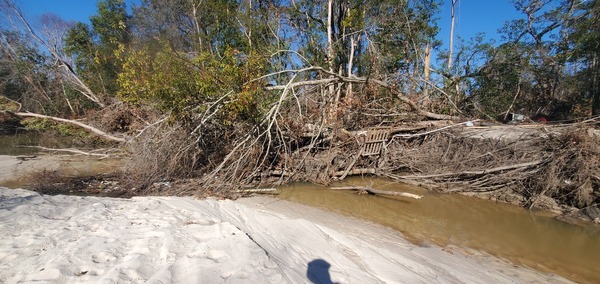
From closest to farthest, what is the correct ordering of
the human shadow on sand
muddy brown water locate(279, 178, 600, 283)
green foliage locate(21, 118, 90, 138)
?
the human shadow on sand < muddy brown water locate(279, 178, 600, 283) < green foliage locate(21, 118, 90, 138)

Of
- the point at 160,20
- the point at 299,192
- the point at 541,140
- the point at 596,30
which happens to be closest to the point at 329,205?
the point at 299,192

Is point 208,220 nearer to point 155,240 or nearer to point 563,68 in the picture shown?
point 155,240

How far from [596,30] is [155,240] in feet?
55.5

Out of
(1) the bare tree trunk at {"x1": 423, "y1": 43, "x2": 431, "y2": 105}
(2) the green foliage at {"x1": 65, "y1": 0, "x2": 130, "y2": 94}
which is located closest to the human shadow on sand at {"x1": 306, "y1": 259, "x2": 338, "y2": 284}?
(1) the bare tree trunk at {"x1": 423, "y1": 43, "x2": 431, "y2": 105}

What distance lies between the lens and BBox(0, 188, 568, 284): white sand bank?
223 centimetres

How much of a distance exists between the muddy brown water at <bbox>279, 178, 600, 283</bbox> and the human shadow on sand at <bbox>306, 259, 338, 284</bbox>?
2381 mm

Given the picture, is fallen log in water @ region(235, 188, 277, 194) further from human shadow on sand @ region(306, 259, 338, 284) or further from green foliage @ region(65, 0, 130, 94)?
green foliage @ region(65, 0, 130, 94)

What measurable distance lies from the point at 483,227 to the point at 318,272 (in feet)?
14.1

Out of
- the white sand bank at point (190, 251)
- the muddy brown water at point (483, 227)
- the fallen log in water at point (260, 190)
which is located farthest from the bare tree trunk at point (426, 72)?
the white sand bank at point (190, 251)

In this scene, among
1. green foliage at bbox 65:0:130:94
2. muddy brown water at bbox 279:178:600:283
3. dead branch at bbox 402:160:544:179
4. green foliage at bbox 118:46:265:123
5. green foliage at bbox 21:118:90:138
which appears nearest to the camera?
muddy brown water at bbox 279:178:600:283

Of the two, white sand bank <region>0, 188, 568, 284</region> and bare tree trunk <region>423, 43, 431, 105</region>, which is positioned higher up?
bare tree trunk <region>423, 43, 431, 105</region>

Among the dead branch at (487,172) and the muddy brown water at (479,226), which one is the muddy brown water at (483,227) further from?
the dead branch at (487,172)

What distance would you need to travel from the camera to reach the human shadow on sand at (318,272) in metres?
2.60

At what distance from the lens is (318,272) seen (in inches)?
108
